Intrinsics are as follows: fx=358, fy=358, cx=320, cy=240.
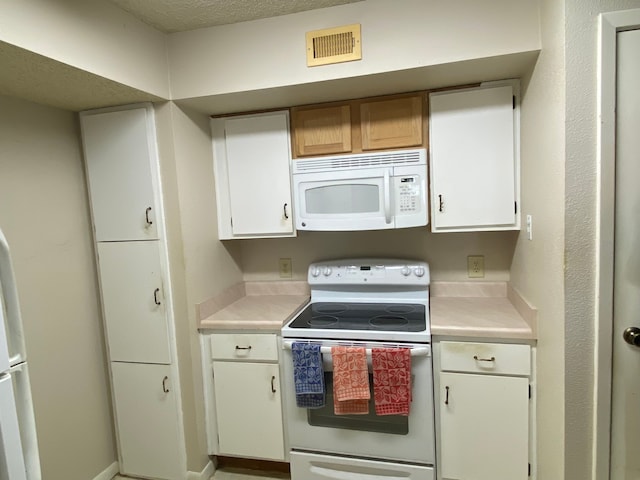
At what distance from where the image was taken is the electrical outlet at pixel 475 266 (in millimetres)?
2105

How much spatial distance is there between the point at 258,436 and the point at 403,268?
121cm

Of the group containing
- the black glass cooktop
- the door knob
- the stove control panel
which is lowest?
the black glass cooktop

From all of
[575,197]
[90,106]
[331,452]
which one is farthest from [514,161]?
[90,106]

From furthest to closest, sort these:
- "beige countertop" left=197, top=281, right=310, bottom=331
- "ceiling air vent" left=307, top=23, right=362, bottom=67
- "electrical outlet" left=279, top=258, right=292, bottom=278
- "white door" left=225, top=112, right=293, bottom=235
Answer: "electrical outlet" left=279, top=258, right=292, bottom=278
"white door" left=225, top=112, right=293, bottom=235
"beige countertop" left=197, top=281, right=310, bottom=331
"ceiling air vent" left=307, top=23, right=362, bottom=67

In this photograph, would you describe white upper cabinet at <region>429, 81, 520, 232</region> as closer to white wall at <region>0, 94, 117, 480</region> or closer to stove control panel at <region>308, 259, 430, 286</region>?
stove control panel at <region>308, 259, 430, 286</region>

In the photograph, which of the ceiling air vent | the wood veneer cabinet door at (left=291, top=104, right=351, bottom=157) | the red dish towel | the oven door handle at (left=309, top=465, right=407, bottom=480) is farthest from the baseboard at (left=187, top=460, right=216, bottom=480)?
the ceiling air vent

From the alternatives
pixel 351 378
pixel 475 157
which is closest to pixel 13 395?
pixel 351 378

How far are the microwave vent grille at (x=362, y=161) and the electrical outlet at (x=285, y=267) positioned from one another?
0.69 meters

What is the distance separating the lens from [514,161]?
5.79 feet

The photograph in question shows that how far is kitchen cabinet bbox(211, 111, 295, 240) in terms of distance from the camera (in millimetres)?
2039

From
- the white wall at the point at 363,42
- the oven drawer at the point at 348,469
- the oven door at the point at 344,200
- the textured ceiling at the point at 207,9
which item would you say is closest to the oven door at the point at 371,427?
the oven drawer at the point at 348,469

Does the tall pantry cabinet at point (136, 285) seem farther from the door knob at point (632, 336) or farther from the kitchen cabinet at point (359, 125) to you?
the door knob at point (632, 336)

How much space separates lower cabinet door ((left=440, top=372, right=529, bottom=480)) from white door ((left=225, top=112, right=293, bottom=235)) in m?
1.20

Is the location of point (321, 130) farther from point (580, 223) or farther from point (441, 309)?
point (580, 223)
